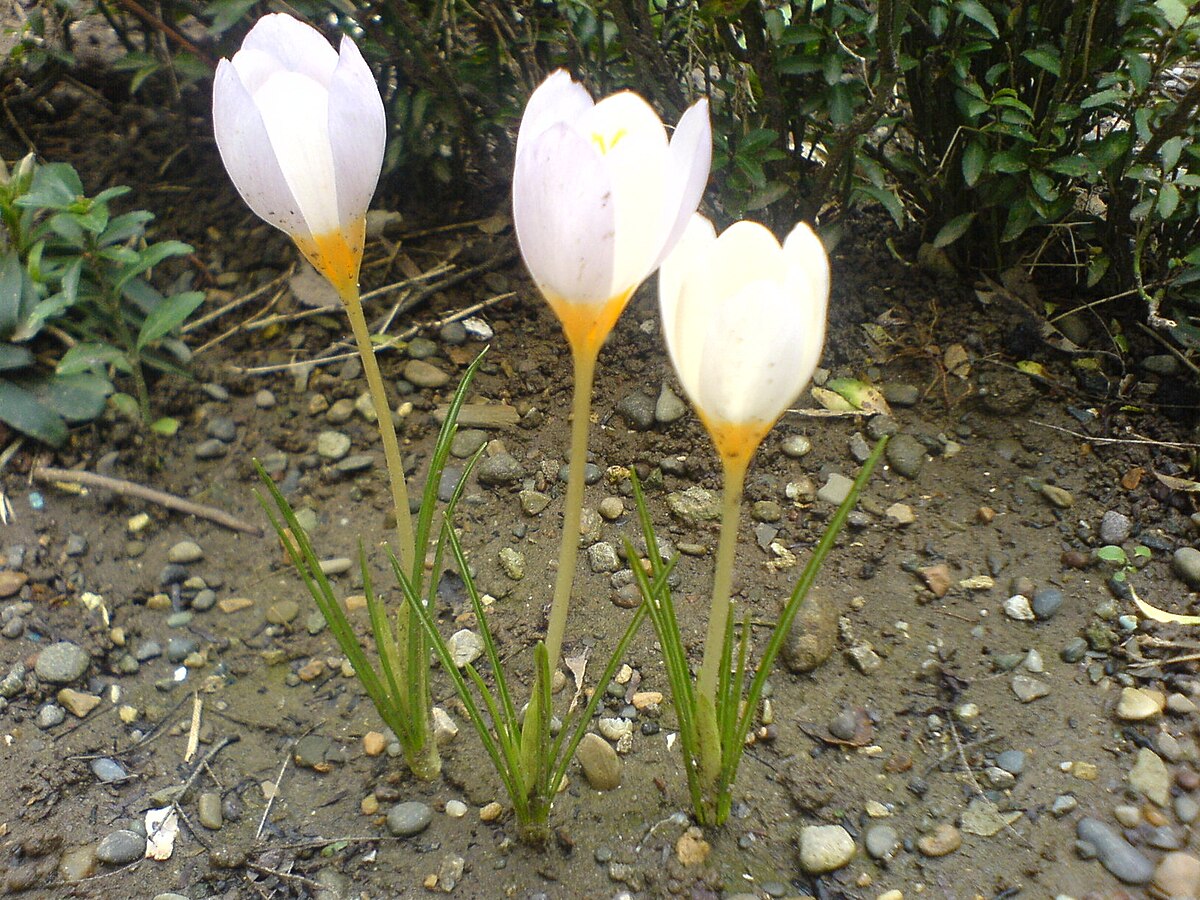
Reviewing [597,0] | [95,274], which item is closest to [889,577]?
[597,0]

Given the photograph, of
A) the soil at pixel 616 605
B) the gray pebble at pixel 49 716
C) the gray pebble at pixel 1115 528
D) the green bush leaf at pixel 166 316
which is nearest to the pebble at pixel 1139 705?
the soil at pixel 616 605

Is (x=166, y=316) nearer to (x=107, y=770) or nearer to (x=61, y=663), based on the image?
(x=61, y=663)

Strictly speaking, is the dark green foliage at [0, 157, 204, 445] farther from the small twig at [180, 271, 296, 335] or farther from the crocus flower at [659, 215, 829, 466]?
the crocus flower at [659, 215, 829, 466]

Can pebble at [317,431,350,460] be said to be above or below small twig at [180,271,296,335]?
below

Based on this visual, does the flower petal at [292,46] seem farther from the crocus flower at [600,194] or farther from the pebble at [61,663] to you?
the pebble at [61,663]

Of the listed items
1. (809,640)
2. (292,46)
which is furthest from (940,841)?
(292,46)

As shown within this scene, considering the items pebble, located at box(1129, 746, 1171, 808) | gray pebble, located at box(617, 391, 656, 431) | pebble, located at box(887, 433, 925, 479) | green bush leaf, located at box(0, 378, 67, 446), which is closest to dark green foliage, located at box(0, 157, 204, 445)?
green bush leaf, located at box(0, 378, 67, 446)

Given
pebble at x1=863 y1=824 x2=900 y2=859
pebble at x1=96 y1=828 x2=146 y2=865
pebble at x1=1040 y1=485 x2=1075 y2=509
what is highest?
pebble at x1=1040 y1=485 x2=1075 y2=509
